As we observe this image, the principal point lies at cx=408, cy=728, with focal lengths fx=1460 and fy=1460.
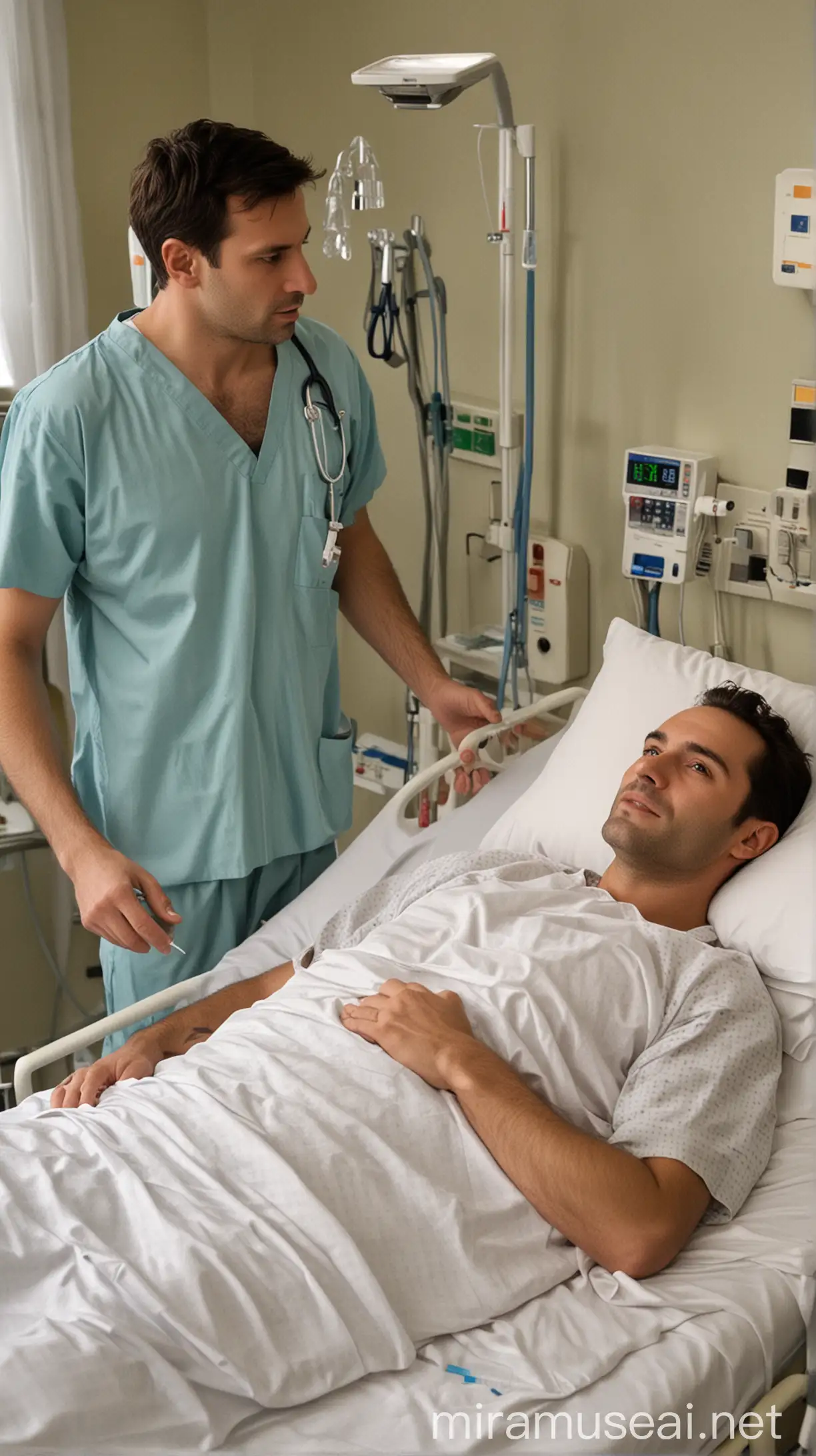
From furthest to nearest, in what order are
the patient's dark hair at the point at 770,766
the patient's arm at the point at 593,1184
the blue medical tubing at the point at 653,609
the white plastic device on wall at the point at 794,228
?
1. the blue medical tubing at the point at 653,609
2. the white plastic device on wall at the point at 794,228
3. the patient's dark hair at the point at 770,766
4. the patient's arm at the point at 593,1184

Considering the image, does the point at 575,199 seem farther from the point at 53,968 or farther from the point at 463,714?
the point at 53,968

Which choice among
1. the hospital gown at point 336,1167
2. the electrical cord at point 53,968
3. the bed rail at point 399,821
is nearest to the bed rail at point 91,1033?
the bed rail at point 399,821

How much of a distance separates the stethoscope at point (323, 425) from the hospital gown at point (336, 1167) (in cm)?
61

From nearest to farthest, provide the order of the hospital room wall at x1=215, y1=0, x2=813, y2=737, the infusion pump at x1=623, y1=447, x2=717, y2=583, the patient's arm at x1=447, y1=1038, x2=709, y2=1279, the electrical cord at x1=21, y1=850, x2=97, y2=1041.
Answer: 1. the patient's arm at x1=447, y1=1038, x2=709, y2=1279
2. the hospital room wall at x1=215, y1=0, x2=813, y2=737
3. the infusion pump at x1=623, y1=447, x2=717, y2=583
4. the electrical cord at x1=21, y1=850, x2=97, y2=1041

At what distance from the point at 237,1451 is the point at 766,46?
202 cm

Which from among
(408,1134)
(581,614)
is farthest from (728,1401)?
(581,614)

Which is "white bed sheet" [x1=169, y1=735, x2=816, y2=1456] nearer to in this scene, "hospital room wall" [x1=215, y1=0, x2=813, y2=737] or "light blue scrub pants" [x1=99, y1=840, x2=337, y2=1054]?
"light blue scrub pants" [x1=99, y1=840, x2=337, y2=1054]

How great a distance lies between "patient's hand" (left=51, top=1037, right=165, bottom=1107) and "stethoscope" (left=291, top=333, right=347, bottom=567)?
0.76 m

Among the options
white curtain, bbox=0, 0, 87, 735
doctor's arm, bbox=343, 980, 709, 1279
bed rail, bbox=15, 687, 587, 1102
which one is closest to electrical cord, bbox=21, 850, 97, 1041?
white curtain, bbox=0, 0, 87, 735

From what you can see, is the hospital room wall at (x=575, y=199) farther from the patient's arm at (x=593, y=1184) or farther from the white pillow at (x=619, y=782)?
the patient's arm at (x=593, y=1184)

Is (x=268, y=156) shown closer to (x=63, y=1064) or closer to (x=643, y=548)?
(x=643, y=548)

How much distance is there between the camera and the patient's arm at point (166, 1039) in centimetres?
181

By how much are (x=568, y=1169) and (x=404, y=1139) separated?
179 millimetres

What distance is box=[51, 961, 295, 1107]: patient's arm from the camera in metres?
1.81
